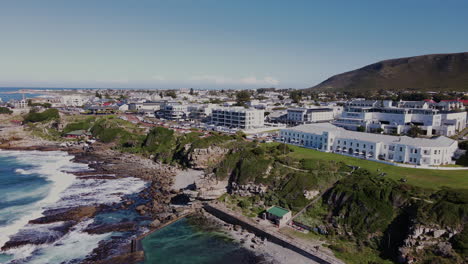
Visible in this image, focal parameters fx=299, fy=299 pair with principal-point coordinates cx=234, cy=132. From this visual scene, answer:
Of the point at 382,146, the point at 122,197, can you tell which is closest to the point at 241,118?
the point at 382,146

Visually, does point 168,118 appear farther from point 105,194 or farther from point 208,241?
point 208,241

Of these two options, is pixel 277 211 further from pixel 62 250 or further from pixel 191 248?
pixel 62 250

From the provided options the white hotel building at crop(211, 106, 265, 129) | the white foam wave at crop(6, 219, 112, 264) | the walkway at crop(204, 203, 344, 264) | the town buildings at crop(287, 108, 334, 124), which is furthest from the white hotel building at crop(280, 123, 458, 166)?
the white foam wave at crop(6, 219, 112, 264)

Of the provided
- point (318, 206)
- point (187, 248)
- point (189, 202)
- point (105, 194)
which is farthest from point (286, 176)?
point (105, 194)

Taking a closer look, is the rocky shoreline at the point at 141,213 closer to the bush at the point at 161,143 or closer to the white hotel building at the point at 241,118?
the bush at the point at 161,143

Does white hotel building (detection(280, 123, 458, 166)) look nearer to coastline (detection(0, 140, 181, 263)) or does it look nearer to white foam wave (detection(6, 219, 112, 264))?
coastline (detection(0, 140, 181, 263))
